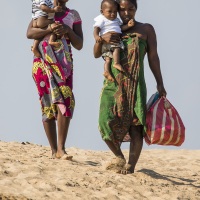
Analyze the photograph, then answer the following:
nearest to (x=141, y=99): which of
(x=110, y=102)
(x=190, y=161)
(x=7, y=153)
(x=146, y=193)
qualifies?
(x=110, y=102)

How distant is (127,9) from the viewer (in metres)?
9.27

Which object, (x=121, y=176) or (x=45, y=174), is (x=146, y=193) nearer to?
(x=121, y=176)

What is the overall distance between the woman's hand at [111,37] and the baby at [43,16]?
2.98 ft

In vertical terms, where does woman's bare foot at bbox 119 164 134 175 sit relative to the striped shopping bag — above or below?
below

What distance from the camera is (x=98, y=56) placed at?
947 cm

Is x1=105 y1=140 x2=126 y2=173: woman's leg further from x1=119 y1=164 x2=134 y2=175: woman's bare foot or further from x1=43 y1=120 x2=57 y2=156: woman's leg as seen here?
x1=43 y1=120 x2=57 y2=156: woman's leg

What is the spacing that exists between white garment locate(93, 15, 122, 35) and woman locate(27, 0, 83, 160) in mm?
826

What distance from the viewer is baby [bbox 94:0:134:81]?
9203 mm

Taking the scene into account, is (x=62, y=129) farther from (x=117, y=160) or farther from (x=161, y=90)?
(x=161, y=90)

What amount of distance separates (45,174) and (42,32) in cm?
190

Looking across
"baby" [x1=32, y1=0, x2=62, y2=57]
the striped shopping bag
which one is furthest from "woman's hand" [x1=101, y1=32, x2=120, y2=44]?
"baby" [x1=32, y1=0, x2=62, y2=57]

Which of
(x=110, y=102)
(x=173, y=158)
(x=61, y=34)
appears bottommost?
(x=173, y=158)

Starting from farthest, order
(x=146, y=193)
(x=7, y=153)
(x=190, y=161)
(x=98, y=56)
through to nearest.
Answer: (x=190, y=161), (x=7, y=153), (x=98, y=56), (x=146, y=193)

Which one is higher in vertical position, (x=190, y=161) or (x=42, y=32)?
(x=42, y=32)
